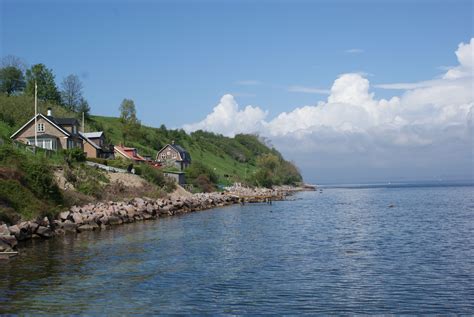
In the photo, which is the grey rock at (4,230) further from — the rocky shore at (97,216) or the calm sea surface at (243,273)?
the calm sea surface at (243,273)

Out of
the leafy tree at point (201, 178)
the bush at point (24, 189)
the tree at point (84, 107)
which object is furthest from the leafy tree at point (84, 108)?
the bush at point (24, 189)

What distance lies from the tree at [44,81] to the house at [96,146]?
127 ft

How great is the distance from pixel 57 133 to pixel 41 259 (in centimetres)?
4764

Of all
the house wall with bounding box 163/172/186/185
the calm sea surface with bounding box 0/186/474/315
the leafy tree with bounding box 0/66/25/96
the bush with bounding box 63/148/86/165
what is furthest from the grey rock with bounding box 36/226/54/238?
the leafy tree with bounding box 0/66/25/96

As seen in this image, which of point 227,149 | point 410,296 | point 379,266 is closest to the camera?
point 410,296

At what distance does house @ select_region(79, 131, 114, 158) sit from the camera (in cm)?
8188

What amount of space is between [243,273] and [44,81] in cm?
11097

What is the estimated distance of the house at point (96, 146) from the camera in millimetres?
81875

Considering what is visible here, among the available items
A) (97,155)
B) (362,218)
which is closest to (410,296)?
(362,218)

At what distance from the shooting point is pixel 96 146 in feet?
272

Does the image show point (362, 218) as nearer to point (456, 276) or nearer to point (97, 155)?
point (456, 276)

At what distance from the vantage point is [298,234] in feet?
136

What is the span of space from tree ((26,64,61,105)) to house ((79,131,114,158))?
38.8 metres

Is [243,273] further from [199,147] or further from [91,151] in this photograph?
[199,147]
